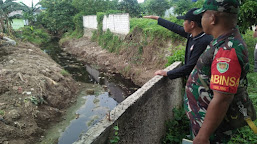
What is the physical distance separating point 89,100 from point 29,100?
96.2 inches

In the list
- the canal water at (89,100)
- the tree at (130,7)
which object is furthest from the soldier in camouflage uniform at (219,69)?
the tree at (130,7)

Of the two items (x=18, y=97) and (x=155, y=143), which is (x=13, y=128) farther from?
(x=155, y=143)

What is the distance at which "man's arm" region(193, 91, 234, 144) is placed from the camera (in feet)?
3.88

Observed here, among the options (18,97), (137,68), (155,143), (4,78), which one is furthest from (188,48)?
(137,68)

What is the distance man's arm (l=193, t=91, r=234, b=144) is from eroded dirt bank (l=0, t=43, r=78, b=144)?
507 cm

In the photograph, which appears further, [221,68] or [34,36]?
[34,36]

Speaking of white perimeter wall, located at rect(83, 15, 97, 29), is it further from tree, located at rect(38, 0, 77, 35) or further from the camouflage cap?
the camouflage cap

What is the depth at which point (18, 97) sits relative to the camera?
6.23 meters

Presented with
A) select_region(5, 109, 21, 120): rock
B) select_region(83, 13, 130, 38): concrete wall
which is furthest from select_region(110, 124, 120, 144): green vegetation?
select_region(83, 13, 130, 38): concrete wall

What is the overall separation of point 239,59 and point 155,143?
1948mm

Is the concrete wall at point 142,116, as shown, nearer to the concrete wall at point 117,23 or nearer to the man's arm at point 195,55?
the man's arm at point 195,55

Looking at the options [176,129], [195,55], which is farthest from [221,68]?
[176,129]

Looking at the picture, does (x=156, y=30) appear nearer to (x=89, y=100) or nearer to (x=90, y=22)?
(x=89, y=100)

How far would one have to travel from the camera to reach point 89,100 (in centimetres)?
796
